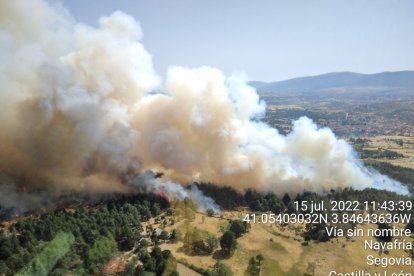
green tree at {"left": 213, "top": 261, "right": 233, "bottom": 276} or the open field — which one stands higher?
green tree at {"left": 213, "top": 261, "right": 233, "bottom": 276}

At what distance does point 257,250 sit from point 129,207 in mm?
25981

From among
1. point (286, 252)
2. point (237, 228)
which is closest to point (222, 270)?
point (237, 228)

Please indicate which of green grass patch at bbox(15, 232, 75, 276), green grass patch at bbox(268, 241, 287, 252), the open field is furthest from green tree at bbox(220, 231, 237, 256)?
green grass patch at bbox(15, 232, 75, 276)

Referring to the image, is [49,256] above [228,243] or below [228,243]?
above

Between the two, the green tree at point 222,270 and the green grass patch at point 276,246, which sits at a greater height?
the green tree at point 222,270

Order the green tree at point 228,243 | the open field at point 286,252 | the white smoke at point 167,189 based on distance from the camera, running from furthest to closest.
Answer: the white smoke at point 167,189 → the green tree at point 228,243 → the open field at point 286,252

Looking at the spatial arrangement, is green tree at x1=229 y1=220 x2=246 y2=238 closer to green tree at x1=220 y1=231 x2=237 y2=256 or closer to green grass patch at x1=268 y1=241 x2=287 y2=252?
green grass patch at x1=268 y1=241 x2=287 y2=252

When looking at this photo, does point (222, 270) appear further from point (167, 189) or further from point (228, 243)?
point (167, 189)

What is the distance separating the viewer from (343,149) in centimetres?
11625

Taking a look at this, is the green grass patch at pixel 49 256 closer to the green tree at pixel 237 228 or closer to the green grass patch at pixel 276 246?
the green tree at pixel 237 228

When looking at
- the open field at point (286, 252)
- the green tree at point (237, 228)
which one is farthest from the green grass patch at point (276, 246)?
the green tree at point (237, 228)

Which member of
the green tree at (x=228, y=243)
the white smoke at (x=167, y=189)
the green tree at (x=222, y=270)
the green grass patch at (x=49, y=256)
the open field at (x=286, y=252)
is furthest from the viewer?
the white smoke at (x=167, y=189)

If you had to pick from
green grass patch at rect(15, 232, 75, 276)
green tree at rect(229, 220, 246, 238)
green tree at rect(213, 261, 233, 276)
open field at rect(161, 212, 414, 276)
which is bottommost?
open field at rect(161, 212, 414, 276)

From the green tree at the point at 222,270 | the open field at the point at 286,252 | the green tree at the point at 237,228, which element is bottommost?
the open field at the point at 286,252
